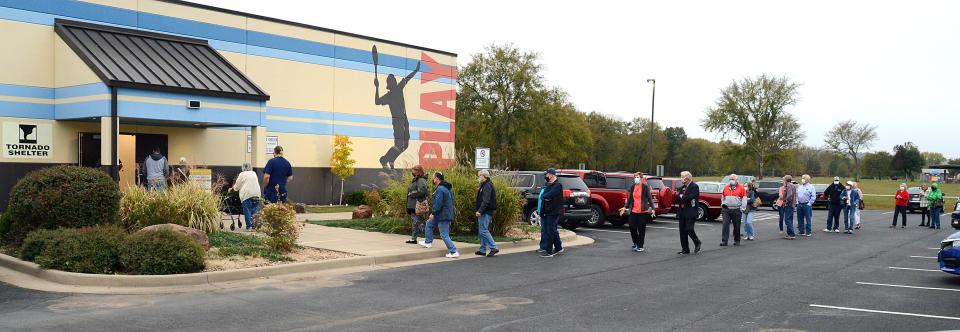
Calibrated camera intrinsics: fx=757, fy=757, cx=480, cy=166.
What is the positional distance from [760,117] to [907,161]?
5580 centimetres

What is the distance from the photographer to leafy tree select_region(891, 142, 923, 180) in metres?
110

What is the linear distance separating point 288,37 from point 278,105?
2.34m

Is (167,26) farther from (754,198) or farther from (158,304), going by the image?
(754,198)

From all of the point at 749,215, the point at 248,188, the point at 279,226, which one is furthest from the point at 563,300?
the point at 749,215

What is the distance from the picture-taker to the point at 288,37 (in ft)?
82.8

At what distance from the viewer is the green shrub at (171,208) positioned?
13.4 m

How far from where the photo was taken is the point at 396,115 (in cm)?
2919

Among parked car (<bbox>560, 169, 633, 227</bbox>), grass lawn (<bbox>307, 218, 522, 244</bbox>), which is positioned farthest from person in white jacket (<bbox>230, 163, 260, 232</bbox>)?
parked car (<bbox>560, 169, 633, 227</bbox>)

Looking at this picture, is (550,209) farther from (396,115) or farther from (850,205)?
(396,115)

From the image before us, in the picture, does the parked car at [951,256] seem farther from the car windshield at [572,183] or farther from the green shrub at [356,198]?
the green shrub at [356,198]

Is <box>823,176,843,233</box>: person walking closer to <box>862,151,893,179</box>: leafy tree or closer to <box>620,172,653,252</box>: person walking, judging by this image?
<box>620,172,653,252</box>: person walking

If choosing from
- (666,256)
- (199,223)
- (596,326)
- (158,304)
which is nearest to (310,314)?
(158,304)

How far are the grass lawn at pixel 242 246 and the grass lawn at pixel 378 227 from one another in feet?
11.5

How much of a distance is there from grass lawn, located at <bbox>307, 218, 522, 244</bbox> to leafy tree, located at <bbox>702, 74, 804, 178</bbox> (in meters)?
57.3
